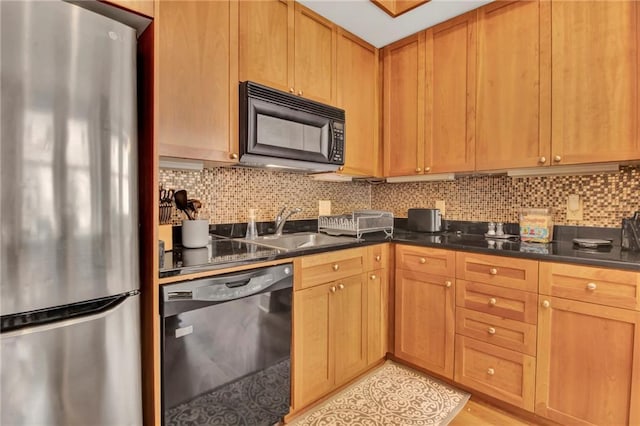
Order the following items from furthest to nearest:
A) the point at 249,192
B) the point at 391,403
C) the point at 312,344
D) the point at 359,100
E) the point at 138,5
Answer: the point at 359,100 → the point at 249,192 → the point at 391,403 → the point at 312,344 → the point at 138,5

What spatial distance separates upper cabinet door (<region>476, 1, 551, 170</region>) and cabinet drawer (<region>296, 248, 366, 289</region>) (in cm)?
100

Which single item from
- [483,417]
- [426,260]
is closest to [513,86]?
[426,260]

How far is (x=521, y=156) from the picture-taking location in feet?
6.23

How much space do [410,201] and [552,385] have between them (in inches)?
61.3

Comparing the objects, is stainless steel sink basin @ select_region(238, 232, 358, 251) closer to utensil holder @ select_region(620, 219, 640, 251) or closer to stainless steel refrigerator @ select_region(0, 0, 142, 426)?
stainless steel refrigerator @ select_region(0, 0, 142, 426)

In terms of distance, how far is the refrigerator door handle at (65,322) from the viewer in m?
0.85

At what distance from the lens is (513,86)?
1.92m

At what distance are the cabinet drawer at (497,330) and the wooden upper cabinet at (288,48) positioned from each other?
1.59 metres

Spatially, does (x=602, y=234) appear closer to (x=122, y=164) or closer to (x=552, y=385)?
(x=552, y=385)

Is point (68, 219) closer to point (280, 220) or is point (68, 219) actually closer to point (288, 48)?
point (280, 220)

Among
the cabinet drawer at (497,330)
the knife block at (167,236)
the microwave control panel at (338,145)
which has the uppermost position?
the microwave control panel at (338,145)

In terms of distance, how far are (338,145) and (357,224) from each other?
538mm

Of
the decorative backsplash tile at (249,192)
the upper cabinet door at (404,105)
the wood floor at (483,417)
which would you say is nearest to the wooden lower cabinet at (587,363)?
the wood floor at (483,417)

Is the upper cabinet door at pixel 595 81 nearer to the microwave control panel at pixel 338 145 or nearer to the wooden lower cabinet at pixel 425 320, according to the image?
the wooden lower cabinet at pixel 425 320
